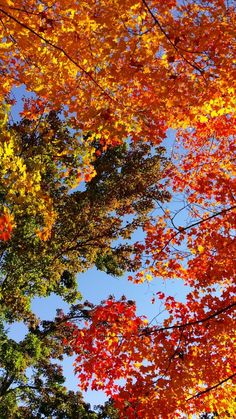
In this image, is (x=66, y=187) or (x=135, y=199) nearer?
(x=66, y=187)

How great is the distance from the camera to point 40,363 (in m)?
13.1

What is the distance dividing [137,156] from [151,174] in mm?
898

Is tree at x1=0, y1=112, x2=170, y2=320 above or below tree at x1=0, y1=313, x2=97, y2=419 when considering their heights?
above

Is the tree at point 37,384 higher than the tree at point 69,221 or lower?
lower

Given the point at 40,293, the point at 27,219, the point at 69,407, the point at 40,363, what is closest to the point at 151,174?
the point at 27,219

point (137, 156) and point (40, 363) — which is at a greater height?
point (137, 156)

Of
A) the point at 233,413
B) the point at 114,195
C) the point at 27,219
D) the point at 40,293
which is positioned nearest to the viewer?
the point at 233,413

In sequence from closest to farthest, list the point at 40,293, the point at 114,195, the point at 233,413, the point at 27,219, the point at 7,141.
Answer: the point at 7,141
the point at 233,413
the point at 27,219
the point at 40,293
the point at 114,195

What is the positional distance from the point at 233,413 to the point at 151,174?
8363mm

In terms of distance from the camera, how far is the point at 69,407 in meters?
13.4

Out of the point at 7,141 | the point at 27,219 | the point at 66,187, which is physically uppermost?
the point at 66,187

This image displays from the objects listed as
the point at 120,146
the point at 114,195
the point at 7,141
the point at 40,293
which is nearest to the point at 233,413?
the point at 40,293

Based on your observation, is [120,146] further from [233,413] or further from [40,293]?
[233,413]

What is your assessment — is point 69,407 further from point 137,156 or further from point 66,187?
point 137,156
